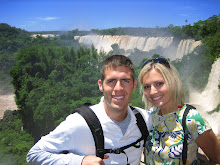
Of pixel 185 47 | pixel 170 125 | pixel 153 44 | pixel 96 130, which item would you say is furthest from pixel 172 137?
pixel 153 44

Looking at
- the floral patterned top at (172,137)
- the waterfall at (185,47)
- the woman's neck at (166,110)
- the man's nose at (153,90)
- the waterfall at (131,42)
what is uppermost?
the waterfall at (131,42)

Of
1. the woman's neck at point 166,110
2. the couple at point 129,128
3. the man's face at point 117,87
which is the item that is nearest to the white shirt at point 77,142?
the couple at point 129,128

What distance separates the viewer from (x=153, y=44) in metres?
45.5

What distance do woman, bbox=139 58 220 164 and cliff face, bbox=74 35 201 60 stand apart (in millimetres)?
30825

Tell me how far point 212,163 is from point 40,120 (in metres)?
22.9

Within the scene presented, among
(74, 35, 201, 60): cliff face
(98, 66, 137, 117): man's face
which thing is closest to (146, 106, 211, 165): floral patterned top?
(98, 66, 137, 117): man's face

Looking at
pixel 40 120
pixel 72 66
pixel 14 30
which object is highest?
pixel 14 30

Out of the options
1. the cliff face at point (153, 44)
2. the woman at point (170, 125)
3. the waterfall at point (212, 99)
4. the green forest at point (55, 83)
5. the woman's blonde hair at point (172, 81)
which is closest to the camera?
the woman at point (170, 125)

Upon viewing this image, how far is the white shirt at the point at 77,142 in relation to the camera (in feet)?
5.02

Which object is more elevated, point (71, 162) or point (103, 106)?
point (103, 106)

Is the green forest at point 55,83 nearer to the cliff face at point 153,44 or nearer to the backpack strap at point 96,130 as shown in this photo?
the cliff face at point 153,44

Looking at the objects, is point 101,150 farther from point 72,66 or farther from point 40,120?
point 72,66

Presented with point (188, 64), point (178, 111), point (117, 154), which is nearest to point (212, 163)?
point (178, 111)

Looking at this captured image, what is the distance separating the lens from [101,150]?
5.32ft
